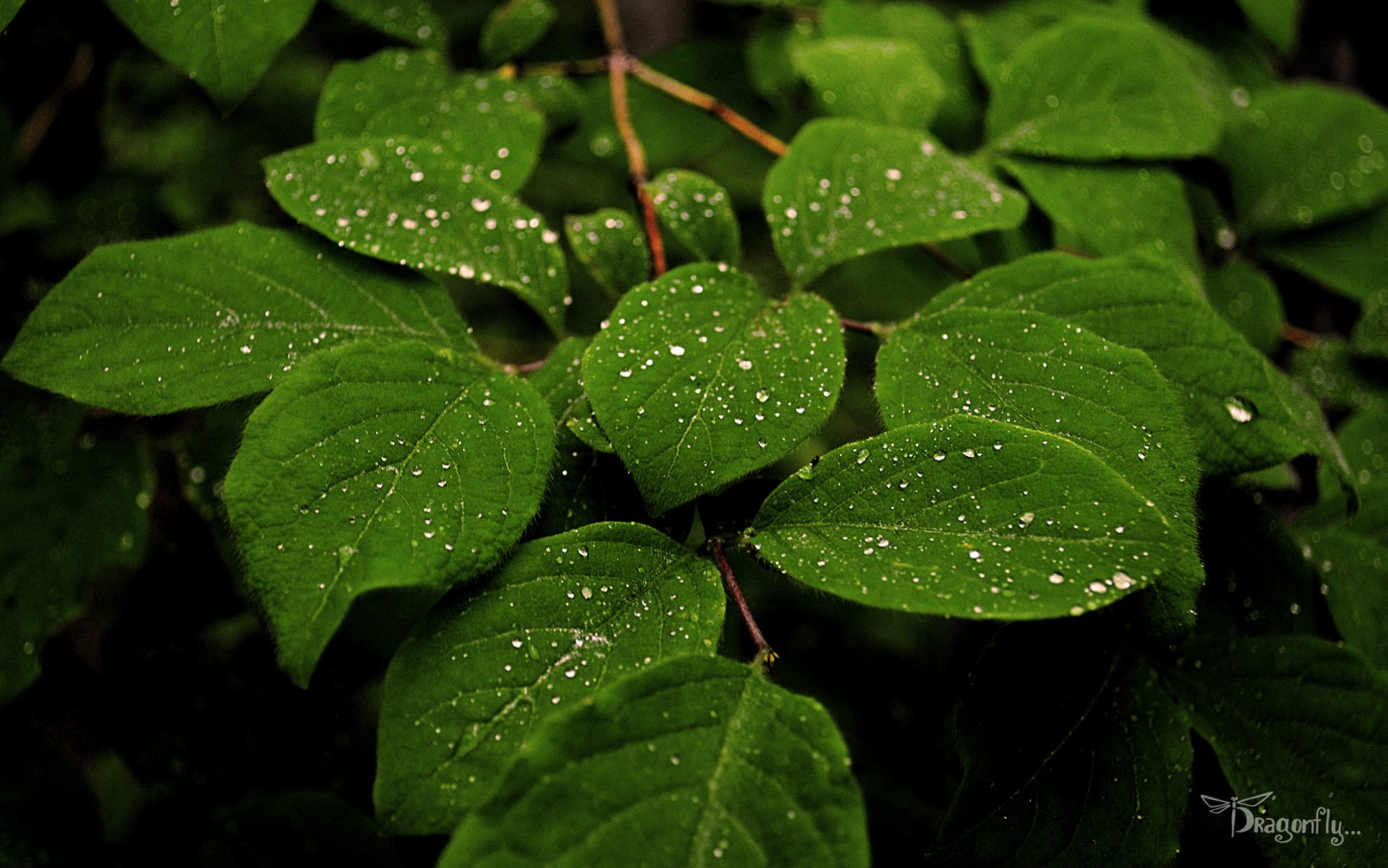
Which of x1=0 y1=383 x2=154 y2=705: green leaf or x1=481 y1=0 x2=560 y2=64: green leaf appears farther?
x1=481 y1=0 x2=560 y2=64: green leaf

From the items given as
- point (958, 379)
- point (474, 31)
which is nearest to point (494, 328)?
point (474, 31)

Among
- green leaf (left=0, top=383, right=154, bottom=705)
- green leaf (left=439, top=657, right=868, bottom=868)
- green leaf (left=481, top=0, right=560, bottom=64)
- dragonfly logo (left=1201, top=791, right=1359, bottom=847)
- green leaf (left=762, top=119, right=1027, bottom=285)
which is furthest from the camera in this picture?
green leaf (left=481, top=0, right=560, bottom=64)

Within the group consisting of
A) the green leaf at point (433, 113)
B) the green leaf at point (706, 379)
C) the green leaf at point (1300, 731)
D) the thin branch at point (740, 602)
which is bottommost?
the green leaf at point (1300, 731)

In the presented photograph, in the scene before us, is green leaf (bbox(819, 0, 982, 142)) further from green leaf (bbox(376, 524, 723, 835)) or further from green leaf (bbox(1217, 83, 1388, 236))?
green leaf (bbox(376, 524, 723, 835))

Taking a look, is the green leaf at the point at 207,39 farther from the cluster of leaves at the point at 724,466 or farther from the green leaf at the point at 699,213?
A: the green leaf at the point at 699,213

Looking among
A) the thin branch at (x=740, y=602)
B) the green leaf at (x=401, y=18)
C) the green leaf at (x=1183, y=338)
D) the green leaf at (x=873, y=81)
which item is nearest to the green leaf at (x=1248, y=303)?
the green leaf at (x=1183, y=338)

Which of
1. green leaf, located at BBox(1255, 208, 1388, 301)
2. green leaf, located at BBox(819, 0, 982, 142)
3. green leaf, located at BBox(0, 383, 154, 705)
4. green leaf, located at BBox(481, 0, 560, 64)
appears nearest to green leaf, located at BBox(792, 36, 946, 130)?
green leaf, located at BBox(819, 0, 982, 142)

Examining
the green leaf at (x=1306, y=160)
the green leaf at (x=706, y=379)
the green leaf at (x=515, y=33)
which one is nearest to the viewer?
the green leaf at (x=706, y=379)

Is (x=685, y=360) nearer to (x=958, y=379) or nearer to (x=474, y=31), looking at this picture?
(x=958, y=379)
